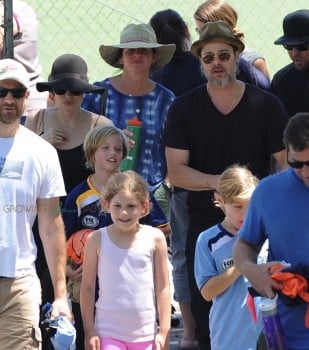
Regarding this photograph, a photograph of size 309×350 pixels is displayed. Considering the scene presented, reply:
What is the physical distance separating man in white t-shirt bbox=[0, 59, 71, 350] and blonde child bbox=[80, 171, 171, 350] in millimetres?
203

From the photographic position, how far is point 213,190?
5977 millimetres

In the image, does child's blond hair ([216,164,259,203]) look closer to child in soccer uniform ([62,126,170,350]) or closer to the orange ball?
child in soccer uniform ([62,126,170,350])

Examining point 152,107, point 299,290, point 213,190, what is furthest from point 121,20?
point 299,290

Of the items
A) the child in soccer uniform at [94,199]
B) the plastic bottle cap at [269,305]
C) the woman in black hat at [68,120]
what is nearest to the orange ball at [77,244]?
the child in soccer uniform at [94,199]

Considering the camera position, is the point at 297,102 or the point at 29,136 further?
the point at 297,102

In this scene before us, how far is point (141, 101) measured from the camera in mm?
6578

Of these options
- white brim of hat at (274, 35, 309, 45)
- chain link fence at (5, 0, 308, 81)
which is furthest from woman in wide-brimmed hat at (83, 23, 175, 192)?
chain link fence at (5, 0, 308, 81)

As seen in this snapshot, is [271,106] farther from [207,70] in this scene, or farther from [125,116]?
[125,116]

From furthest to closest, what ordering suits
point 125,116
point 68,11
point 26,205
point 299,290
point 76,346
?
point 68,11
point 125,116
point 76,346
point 26,205
point 299,290

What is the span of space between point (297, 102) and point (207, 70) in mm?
877

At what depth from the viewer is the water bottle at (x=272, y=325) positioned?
412cm

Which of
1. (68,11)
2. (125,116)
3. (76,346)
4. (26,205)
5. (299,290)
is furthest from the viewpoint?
(68,11)

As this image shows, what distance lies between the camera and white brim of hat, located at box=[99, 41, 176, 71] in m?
6.70

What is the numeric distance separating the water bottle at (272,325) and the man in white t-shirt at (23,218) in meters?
1.30
